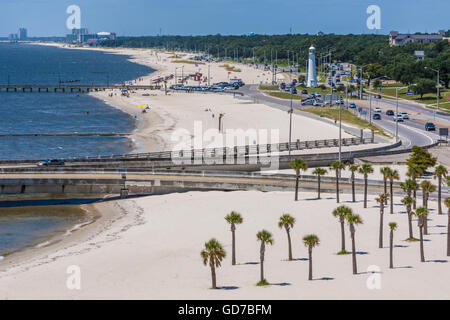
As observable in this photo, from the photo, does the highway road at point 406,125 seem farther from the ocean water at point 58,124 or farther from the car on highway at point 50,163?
the car on highway at point 50,163

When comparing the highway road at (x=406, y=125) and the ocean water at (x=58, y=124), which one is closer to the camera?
the highway road at (x=406, y=125)

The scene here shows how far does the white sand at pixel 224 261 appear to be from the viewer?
123ft

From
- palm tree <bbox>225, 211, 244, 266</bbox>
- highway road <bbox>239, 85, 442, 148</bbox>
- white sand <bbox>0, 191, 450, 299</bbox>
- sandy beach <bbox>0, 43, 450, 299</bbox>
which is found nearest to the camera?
white sand <bbox>0, 191, 450, 299</bbox>

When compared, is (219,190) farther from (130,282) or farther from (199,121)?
(199,121)

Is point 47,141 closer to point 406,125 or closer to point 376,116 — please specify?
point 376,116

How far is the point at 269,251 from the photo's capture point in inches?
1785

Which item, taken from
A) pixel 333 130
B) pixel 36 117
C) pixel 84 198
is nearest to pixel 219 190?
pixel 84 198

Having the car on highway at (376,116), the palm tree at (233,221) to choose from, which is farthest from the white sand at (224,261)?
the car on highway at (376,116)

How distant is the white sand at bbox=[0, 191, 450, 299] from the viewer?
123ft

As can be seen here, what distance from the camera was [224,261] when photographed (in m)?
43.2

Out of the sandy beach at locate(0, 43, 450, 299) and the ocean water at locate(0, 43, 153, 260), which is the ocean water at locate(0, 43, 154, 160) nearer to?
the ocean water at locate(0, 43, 153, 260)

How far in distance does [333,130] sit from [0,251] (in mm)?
61270

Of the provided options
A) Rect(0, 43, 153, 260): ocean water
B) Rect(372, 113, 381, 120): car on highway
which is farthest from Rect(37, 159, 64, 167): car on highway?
Rect(372, 113, 381, 120): car on highway

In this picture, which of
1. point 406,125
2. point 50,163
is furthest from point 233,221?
point 406,125
